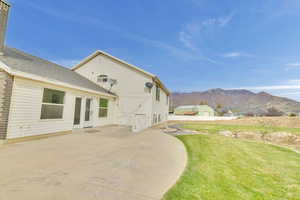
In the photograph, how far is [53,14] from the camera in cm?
1373

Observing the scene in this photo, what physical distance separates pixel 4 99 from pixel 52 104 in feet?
6.27

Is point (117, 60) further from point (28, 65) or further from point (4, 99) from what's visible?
point (4, 99)

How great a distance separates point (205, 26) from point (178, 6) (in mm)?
4264

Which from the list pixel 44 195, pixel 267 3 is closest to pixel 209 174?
pixel 44 195

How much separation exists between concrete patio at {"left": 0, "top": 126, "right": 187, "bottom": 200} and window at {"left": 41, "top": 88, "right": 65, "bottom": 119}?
2.16 m

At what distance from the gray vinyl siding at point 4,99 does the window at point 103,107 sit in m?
5.91

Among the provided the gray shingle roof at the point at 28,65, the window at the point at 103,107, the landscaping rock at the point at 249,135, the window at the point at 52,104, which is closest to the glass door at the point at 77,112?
the gray shingle roof at the point at 28,65

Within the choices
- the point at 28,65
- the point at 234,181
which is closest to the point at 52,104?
the point at 28,65

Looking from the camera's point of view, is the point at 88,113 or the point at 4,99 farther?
the point at 88,113

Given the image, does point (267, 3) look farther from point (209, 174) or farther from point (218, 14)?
point (209, 174)

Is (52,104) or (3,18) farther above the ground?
(3,18)

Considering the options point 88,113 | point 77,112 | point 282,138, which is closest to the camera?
point 77,112

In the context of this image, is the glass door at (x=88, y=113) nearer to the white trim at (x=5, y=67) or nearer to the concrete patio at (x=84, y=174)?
the white trim at (x=5, y=67)

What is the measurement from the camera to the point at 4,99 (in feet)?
16.6
